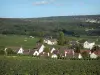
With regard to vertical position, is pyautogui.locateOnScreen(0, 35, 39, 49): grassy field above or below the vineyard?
above

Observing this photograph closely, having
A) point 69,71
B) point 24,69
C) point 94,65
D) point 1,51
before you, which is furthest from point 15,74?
point 1,51

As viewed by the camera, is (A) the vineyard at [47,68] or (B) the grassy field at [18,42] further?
(B) the grassy field at [18,42]

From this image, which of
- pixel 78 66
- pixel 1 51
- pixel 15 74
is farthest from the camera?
pixel 1 51

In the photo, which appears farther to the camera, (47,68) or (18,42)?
(18,42)

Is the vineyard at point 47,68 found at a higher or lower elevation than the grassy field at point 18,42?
lower

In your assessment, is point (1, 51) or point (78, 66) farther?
point (1, 51)

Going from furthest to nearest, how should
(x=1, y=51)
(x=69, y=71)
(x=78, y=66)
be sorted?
1. (x=1, y=51)
2. (x=78, y=66)
3. (x=69, y=71)

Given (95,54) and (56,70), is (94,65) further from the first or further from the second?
(95,54)

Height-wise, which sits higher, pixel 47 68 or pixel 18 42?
pixel 18 42

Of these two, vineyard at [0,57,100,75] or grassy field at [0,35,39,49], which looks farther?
grassy field at [0,35,39,49]
